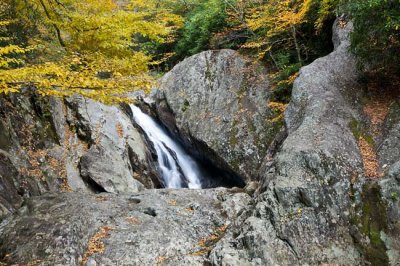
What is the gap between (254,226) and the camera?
6.19 meters

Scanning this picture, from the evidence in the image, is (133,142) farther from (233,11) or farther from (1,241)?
(233,11)

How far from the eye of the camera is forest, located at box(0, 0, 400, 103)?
5.59 meters

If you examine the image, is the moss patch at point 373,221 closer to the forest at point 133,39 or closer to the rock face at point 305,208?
the rock face at point 305,208

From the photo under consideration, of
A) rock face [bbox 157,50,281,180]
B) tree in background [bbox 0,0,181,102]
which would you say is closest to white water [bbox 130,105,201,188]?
rock face [bbox 157,50,281,180]

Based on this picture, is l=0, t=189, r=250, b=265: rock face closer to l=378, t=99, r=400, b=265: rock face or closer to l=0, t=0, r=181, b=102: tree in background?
l=0, t=0, r=181, b=102: tree in background

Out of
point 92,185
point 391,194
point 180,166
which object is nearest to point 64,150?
point 92,185

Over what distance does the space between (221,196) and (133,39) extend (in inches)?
220

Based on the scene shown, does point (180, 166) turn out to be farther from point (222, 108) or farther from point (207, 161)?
point (222, 108)

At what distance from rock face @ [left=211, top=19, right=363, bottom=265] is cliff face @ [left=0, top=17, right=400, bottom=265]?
0.02m

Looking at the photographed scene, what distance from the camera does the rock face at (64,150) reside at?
8602 millimetres

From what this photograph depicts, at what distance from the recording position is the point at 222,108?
48.0 ft

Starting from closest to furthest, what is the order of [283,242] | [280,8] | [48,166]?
1. [283,242]
2. [48,166]
3. [280,8]

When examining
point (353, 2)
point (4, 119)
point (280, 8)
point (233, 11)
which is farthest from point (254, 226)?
point (233, 11)

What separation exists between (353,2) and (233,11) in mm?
8875
